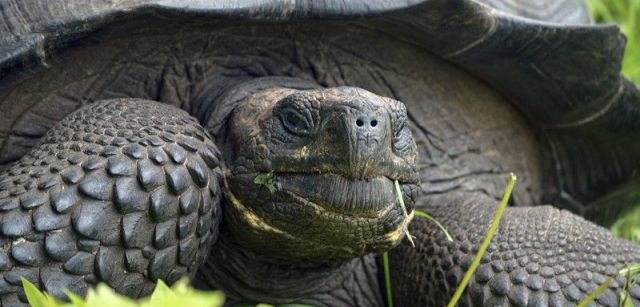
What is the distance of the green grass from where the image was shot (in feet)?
19.1

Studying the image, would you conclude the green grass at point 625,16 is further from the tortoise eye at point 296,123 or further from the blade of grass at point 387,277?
the tortoise eye at point 296,123

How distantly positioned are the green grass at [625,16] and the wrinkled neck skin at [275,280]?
3.02m

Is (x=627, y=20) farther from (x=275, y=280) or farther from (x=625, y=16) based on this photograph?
(x=275, y=280)

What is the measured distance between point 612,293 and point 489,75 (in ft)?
3.81

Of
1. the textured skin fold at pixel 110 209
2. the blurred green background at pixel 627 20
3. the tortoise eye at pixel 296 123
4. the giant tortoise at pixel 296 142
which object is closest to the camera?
the textured skin fold at pixel 110 209

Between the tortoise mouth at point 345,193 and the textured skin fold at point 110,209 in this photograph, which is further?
the tortoise mouth at point 345,193

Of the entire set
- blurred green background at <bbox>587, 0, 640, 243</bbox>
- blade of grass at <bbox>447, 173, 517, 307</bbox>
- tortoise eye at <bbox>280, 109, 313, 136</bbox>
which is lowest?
blurred green background at <bbox>587, 0, 640, 243</bbox>

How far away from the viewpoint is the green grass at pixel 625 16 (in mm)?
5812

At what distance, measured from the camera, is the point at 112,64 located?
10.2ft

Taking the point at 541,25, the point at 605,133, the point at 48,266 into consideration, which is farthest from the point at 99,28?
the point at 605,133

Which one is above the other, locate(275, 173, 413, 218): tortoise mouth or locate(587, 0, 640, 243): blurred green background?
locate(275, 173, 413, 218): tortoise mouth

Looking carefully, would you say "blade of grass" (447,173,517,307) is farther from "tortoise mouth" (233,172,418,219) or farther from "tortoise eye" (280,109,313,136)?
"tortoise eye" (280,109,313,136)

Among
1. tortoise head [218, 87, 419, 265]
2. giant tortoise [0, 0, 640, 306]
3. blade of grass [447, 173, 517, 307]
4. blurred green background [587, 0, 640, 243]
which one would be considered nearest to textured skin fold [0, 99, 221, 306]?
giant tortoise [0, 0, 640, 306]

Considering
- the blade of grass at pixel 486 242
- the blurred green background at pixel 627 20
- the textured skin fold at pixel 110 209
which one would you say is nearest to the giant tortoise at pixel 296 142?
the textured skin fold at pixel 110 209
